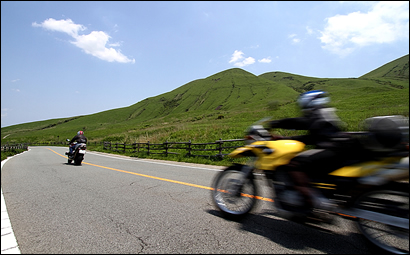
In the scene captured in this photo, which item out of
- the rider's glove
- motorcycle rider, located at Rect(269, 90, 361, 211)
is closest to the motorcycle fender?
motorcycle rider, located at Rect(269, 90, 361, 211)

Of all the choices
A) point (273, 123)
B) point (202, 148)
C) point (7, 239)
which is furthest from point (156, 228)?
point (202, 148)

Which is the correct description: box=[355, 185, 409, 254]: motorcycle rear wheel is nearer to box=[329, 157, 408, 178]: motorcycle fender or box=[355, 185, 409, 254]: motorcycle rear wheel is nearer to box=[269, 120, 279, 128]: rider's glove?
box=[329, 157, 408, 178]: motorcycle fender

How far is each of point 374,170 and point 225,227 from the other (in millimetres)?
1979

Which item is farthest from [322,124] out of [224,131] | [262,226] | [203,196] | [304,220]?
[224,131]

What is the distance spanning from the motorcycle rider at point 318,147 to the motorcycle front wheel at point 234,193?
30.3 inches

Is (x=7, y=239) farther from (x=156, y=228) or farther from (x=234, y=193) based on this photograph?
(x=234, y=193)

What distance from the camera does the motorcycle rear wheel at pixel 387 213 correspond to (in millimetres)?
2221

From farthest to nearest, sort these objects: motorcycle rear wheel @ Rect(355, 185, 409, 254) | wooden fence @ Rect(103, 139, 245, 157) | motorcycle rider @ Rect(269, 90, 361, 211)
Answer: wooden fence @ Rect(103, 139, 245, 157)
motorcycle rider @ Rect(269, 90, 361, 211)
motorcycle rear wheel @ Rect(355, 185, 409, 254)

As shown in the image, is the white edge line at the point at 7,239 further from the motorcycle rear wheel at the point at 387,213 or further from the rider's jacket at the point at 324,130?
the motorcycle rear wheel at the point at 387,213

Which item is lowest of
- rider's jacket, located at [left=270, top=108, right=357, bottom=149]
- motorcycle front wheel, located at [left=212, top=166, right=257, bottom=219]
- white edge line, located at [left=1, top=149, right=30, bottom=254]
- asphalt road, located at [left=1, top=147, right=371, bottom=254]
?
asphalt road, located at [left=1, top=147, right=371, bottom=254]

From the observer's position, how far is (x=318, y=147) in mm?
2818

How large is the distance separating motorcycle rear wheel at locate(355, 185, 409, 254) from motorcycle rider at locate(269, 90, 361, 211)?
41 centimetres

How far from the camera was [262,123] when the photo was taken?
3729 millimetres

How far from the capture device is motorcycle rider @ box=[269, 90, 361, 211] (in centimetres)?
264
